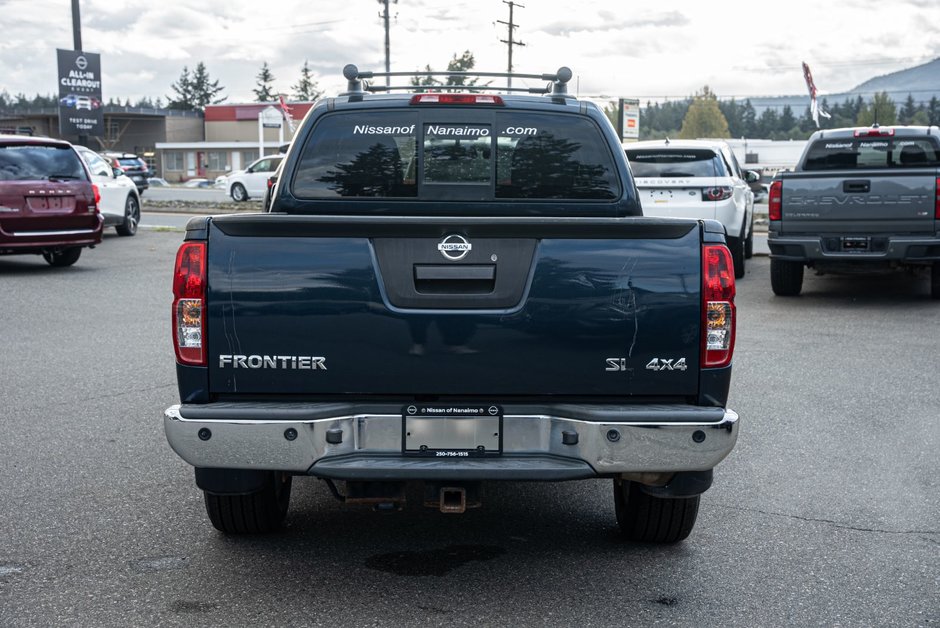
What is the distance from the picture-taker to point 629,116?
3766 centimetres

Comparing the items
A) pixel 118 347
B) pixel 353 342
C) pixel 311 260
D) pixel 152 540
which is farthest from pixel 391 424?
pixel 118 347

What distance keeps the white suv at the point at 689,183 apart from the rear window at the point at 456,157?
841 cm

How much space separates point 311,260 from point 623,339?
115 centimetres

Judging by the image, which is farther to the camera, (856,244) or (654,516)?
(856,244)

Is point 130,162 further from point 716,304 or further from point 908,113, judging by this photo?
point 908,113

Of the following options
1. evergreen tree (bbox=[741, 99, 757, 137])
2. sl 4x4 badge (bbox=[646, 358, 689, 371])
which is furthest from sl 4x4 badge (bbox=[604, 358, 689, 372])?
evergreen tree (bbox=[741, 99, 757, 137])

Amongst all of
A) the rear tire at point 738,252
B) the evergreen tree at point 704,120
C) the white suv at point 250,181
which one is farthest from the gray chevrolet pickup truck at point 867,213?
the evergreen tree at point 704,120

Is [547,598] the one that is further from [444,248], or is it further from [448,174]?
[448,174]

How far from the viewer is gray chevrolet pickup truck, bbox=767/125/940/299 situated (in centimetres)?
1168

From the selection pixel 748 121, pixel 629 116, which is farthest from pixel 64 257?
pixel 748 121

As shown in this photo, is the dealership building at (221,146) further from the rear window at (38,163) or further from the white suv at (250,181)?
the rear window at (38,163)

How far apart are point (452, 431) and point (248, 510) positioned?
117 centimetres

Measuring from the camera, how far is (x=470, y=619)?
3.91m

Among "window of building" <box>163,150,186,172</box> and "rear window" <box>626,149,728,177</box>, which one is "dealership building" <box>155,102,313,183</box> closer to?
"window of building" <box>163,150,186,172</box>
